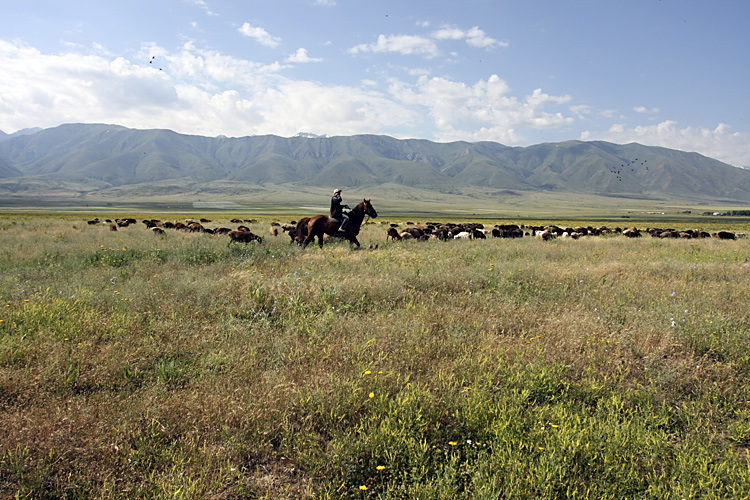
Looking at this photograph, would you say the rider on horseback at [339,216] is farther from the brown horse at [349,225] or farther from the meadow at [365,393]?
the meadow at [365,393]

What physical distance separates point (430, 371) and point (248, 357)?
2277 mm

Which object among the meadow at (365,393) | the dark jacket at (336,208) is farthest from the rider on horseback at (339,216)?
the meadow at (365,393)

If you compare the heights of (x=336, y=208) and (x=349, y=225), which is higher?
(x=336, y=208)

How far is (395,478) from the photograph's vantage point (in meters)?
3.00

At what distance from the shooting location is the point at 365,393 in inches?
155

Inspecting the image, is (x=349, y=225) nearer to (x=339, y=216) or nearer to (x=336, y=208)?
(x=339, y=216)

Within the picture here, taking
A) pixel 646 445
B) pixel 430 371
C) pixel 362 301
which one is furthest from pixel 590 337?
pixel 362 301

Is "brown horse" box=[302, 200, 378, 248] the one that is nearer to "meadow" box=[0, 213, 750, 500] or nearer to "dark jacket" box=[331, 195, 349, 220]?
"dark jacket" box=[331, 195, 349, 220]

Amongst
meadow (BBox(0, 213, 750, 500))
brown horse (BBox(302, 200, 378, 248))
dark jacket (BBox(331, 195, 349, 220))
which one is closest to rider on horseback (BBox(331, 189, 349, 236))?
dark jacket (BBox(331, 195, 349, 220))

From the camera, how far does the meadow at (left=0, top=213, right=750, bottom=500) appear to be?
9.76 ft

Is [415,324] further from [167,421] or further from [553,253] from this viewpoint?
[553,253]

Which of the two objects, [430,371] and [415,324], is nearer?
[430,371]

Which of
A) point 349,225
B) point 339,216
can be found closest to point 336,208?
point 339,216

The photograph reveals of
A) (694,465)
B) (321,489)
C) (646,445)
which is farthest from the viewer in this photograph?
(646,445)
